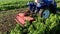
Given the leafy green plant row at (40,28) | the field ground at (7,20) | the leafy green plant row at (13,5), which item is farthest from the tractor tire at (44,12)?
the leafy green plant row at (13,5)

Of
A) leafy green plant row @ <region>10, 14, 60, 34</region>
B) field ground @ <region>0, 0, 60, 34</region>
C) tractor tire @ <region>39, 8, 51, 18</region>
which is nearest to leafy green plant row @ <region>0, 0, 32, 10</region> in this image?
field ground @ <region>0, 0, 60, 34</region>

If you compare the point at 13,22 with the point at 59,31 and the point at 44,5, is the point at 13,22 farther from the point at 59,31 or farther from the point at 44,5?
the point at 59,31

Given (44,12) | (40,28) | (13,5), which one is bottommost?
(13,5)

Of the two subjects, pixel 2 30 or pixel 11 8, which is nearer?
pixel 2 30

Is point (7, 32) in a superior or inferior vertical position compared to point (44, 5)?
inferior

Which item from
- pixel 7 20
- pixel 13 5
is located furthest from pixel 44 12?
pixel 13 5

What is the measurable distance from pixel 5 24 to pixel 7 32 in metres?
1.27

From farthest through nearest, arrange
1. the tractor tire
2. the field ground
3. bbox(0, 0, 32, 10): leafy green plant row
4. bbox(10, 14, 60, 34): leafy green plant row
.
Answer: bbox(0, 0, 32, 10): leafy green plant row → the tractor tire → the field ground → bbox(10, 14, 60, 34): leafy green plant row

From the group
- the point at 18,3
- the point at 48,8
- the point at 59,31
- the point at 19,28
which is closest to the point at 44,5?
the point at 48,8

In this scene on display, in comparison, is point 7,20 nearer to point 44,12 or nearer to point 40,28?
point 44,12

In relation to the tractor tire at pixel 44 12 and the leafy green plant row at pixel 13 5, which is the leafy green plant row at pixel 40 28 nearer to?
the tractor tire at pixel 44 12

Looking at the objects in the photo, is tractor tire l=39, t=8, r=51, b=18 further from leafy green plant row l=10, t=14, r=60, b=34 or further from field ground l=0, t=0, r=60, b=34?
leafy green plant row l=10, t=14, r=60, b=34

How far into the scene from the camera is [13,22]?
9.78 meters

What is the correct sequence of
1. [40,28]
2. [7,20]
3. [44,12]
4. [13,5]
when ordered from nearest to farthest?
[40,28] → [44,12] → [7,20] → [13,5]
